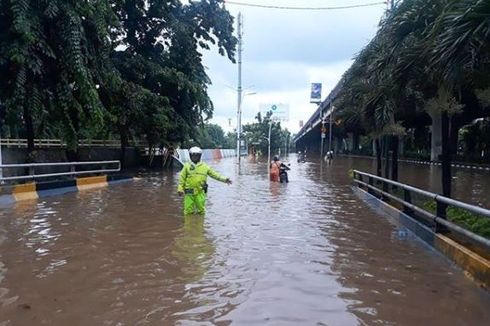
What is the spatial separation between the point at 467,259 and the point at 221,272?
126 inches

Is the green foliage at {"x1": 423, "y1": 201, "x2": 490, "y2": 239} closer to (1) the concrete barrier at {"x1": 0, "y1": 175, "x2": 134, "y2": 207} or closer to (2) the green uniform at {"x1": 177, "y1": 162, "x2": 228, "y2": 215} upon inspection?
(2) the green uniform at {"x1": 177, "y1": 162, "x2": 228, "y2": 215}

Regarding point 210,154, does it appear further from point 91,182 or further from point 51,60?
point 51,60

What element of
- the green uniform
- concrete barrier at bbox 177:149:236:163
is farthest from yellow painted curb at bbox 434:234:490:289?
concrete barrier at bbox 177:149:236:163

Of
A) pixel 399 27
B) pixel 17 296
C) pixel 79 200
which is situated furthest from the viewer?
pixel 79 200

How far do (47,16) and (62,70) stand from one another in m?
1.80

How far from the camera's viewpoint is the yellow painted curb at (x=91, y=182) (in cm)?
1765

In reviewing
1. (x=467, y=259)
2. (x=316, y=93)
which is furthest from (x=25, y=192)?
(x=316, y=93)

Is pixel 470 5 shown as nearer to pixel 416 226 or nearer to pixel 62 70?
pixel 416 226

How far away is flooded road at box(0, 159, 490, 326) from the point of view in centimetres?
502

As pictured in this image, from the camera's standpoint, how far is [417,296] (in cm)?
569

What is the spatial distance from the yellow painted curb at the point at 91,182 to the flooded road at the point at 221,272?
565 cm

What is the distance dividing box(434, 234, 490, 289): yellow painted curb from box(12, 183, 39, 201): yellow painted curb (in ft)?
34.5

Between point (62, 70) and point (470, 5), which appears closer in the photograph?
point (470, 5)

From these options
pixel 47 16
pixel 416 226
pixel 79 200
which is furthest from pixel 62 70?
pixel 416 226
